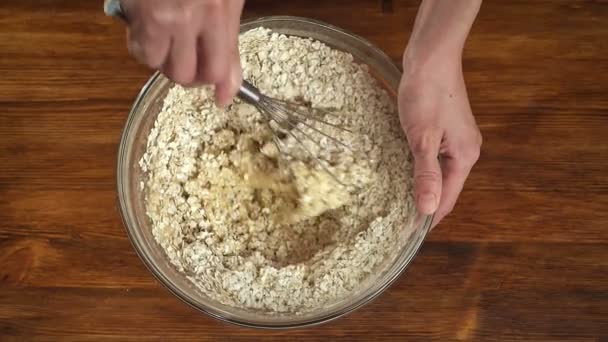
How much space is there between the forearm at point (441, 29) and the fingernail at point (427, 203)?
0.23 metres

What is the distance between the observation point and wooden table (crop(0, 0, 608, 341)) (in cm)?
106

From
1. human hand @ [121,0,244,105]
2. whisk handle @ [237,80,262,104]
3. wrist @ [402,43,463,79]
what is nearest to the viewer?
human hand @ [121,0,244,105]

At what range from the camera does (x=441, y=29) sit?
98 centimetres

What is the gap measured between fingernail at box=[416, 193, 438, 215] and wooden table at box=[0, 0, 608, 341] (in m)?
0.18

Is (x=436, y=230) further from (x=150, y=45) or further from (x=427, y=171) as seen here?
(x=150, y=45)

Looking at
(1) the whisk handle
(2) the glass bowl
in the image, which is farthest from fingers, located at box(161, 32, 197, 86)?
(2) the glass bowl

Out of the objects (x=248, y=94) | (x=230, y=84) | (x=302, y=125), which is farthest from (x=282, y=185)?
(x=230, y=84)

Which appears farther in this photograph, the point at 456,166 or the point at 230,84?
the point at 456,166

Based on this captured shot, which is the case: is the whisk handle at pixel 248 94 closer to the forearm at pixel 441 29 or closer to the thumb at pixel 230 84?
the thumb at pixel 230 84

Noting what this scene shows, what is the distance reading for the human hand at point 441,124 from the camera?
96cm

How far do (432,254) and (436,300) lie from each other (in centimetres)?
8

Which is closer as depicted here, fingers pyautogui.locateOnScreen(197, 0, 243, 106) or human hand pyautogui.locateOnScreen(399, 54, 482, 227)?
fingers pyautogui.locateOnScreen(197, 0, 243, 106)

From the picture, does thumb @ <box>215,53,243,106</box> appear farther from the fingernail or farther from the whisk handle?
the fingernail

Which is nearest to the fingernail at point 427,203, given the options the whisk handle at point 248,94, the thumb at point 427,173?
the thumb at point 427,173
